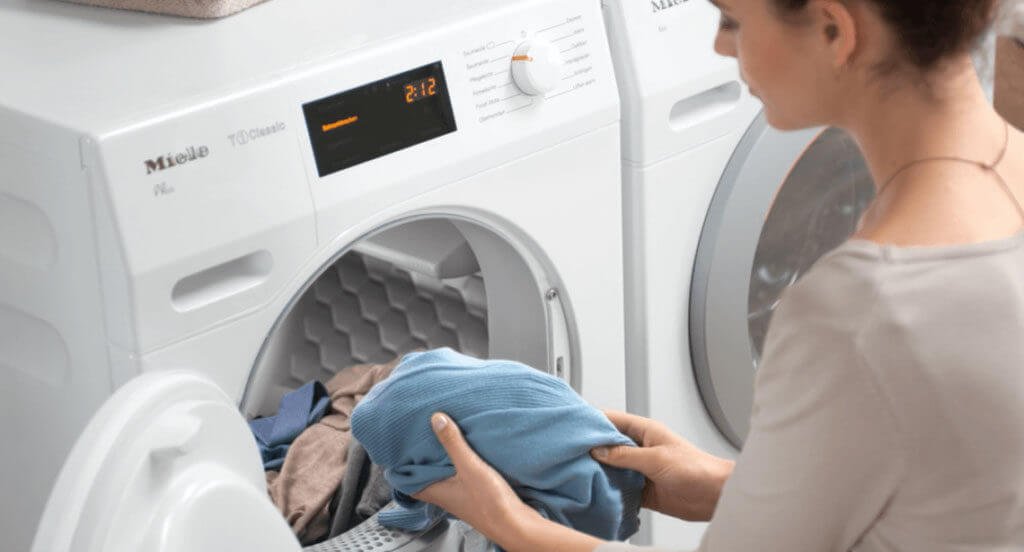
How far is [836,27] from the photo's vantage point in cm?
71

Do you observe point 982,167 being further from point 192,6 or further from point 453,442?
point 192,6

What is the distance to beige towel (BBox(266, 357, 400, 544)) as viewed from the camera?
116 centimetres

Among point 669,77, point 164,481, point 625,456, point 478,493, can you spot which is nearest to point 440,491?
point 478,493

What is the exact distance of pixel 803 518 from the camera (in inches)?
29.5

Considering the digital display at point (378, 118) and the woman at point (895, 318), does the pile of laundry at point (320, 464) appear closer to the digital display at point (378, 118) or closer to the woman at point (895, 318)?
the digital display at point (378, 118)

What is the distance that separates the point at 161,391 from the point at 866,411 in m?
0.44

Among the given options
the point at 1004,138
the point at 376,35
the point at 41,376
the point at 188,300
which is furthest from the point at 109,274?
the point at 1004,138

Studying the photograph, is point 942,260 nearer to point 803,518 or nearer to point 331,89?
point 803,518

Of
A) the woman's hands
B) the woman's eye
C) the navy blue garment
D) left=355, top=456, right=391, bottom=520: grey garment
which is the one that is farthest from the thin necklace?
the navy blue garment

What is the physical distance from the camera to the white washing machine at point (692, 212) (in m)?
1.28

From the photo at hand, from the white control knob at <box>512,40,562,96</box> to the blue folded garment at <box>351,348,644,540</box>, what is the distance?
0.26 metres

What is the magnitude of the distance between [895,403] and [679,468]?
37 cm

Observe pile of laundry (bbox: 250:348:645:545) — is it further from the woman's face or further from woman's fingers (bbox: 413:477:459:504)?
the woman's face

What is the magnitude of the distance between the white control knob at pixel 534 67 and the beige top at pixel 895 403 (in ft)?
1.51
